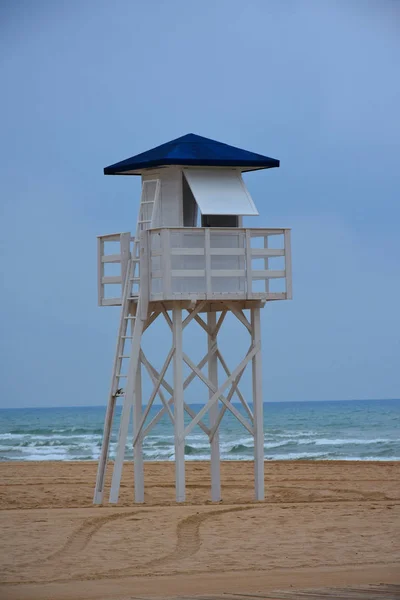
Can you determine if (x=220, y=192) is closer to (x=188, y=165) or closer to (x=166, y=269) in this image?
(x=188, y=165)

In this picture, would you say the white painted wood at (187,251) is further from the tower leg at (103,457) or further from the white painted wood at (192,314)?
the tower leg at (103,457)

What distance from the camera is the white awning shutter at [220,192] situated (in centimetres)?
1888

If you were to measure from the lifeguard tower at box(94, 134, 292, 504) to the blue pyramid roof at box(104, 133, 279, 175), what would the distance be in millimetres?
16

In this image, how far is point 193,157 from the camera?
19.2 metres

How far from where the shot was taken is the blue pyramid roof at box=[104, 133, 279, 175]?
19.2 meters

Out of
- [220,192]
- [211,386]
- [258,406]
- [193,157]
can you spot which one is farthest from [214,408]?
A: [193,157]

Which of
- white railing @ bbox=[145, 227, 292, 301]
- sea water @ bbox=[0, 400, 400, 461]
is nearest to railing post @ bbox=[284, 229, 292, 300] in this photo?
white railing @ bbox=[145, 227, 292, 301]

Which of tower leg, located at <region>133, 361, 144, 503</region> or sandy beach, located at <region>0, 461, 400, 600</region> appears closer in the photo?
sandy beach, located at <region>0, 461, 400, 600</region>

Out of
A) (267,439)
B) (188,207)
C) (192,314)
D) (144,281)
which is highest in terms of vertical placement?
(188,207)

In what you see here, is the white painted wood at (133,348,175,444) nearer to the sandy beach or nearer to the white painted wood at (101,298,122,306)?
the white painted wood at (101,298,122,306)

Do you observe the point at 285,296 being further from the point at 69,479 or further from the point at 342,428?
the point at 342,428

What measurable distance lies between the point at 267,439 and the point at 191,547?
128 feet

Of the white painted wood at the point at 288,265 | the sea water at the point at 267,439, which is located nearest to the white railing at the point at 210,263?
the white painted wood at the point at 288,265

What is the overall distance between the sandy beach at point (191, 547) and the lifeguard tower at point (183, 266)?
147 centimetres
